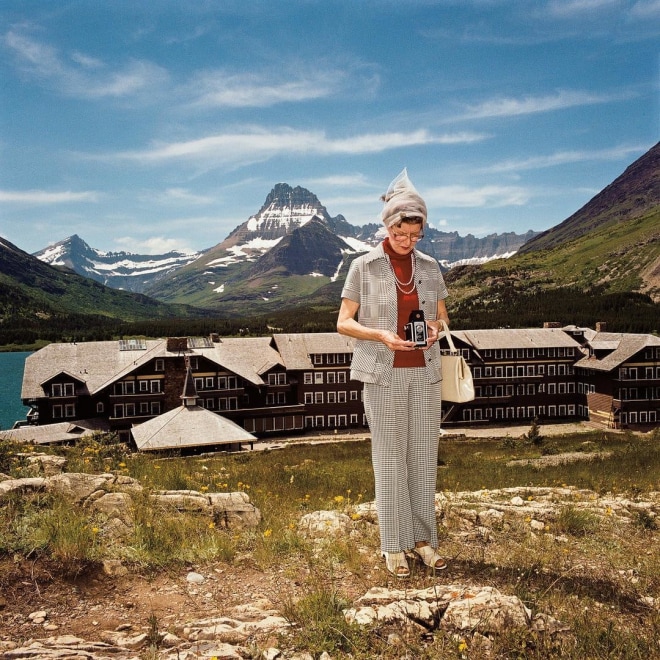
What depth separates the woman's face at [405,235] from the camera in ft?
20.0

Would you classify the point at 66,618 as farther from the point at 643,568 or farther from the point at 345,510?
the point at 643,568

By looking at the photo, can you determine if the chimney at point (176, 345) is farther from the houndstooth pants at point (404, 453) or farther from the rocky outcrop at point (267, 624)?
the houndstooth pants at point (404, 453)

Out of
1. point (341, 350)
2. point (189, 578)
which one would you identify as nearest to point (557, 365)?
point (341, 350)

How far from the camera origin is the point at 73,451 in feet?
45.6

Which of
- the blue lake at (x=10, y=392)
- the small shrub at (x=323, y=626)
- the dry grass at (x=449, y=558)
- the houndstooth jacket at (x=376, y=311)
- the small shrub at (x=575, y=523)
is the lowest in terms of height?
the blue lake at (x=10, y=392)

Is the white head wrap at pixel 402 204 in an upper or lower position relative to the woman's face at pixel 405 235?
upper

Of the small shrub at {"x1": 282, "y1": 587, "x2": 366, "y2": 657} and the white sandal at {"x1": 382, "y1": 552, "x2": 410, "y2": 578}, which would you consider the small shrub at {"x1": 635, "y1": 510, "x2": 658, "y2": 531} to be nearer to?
the white sandal at {"x1": 382, "y1": 552, "x2": 410, "y2": 578}

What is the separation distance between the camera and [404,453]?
6035 mm

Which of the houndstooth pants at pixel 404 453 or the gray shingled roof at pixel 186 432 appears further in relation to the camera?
the gray shingled roof at pixel 186 432

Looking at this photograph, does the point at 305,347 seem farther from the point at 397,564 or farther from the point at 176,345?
the point at 397,564

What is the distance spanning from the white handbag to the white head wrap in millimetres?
1307

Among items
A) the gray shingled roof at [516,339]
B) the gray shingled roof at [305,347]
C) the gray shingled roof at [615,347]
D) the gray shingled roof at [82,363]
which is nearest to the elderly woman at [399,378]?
the gray shingled roof at [82,363]

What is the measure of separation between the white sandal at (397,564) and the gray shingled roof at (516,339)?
64.7 m

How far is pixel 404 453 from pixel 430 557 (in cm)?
118
